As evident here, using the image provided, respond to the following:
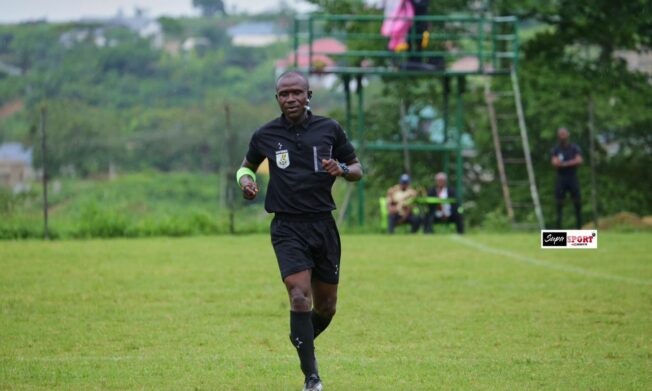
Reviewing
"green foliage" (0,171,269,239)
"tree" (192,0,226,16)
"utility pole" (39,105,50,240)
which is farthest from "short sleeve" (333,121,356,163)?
"tree" (192,0,226,16)

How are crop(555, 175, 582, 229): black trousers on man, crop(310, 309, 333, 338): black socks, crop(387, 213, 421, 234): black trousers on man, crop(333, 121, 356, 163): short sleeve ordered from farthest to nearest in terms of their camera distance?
crop(555, 175, 582, 229): black trousers on man
crop(387, 213, 421, 234): black trousers on man
crop(310, 309, 333, 338): black socks
crop(333, 121, 356, 163): short sleeve

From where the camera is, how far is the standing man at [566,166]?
27.6m

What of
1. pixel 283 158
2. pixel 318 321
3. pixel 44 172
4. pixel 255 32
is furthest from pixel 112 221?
pixel 255 32

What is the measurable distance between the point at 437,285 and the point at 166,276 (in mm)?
3708

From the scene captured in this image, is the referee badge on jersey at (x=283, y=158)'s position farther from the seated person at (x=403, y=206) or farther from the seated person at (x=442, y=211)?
the seated person at (x=442, y=211)

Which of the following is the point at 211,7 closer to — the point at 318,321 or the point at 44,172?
the point at 44,172

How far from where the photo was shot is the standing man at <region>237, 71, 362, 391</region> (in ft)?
31.6

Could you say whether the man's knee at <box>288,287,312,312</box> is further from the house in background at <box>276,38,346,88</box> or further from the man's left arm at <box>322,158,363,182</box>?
the house in background at <box>276,38,346,88</box>

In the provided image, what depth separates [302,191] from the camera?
9.80m

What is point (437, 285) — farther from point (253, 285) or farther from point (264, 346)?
point (264, 346)

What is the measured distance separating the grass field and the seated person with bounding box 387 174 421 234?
459 centimetres

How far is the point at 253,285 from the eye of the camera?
1747 centimetres

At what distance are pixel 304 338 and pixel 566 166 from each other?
19.1 metres

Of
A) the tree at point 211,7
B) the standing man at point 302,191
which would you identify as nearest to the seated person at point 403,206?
the standing man at point 302,191
